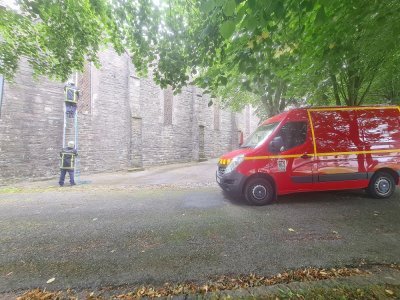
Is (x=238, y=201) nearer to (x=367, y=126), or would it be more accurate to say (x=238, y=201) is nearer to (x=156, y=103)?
(x=367, y=126)

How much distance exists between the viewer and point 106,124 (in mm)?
13820

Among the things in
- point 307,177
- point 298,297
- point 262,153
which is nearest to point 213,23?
point 262,153

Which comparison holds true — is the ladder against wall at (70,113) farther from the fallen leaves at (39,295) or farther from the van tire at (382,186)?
the van tire at (382,186)

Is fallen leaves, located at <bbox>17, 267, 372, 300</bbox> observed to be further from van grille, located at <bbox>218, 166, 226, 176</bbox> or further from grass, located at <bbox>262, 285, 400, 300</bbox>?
van grille, located at <bbox>218, 166, 226, 176</bbox>

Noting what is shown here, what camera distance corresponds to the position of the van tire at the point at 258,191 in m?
5.66

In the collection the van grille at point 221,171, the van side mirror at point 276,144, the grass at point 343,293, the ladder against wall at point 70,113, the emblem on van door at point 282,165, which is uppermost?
the ladder against wall at point 70,113

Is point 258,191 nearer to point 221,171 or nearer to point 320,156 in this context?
A: point 221,171

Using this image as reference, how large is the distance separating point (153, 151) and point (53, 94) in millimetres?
7041

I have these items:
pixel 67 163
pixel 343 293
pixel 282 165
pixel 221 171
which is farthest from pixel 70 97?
pixel 343 293

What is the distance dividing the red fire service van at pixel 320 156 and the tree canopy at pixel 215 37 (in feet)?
4.06

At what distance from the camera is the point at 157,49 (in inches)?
228

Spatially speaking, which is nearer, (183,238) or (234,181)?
(183,238)

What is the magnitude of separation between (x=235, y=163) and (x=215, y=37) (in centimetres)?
286

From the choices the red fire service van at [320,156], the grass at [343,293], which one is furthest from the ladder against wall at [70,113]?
the grass at [343,293]
